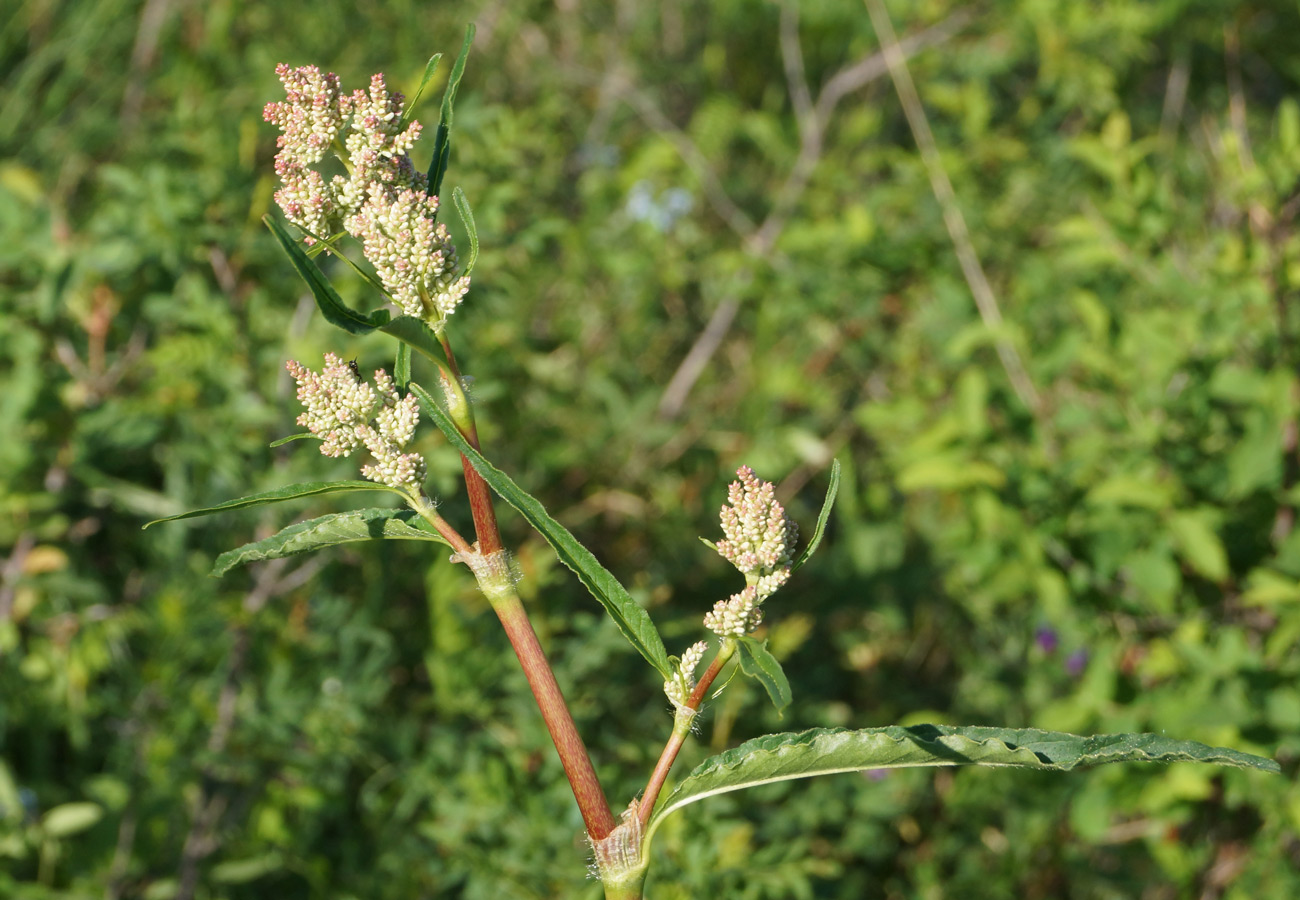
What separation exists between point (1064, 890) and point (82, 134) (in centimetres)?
358

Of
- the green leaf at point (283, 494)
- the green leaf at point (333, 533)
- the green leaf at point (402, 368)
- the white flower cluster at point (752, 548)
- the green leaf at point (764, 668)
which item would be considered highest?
the green leaf at point (402, 368)

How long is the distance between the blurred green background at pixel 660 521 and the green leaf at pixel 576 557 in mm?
959

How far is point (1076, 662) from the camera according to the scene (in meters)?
2.62

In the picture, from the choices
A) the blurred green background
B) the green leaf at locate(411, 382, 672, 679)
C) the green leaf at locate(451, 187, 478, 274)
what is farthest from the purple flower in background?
the green leaf at locate(451, 187, 478, 274)

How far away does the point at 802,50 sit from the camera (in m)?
4.29

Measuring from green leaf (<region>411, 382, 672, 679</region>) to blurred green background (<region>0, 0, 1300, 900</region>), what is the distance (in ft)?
3.15

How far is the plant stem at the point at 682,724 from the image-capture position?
2.71 feet

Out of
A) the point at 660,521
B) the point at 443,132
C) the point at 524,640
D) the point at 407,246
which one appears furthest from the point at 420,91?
the point at 660,521

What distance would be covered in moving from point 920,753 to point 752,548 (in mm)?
188

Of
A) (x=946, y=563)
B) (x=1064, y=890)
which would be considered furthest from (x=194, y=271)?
(x=1064, y=890)

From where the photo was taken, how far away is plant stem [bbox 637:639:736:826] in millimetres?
827

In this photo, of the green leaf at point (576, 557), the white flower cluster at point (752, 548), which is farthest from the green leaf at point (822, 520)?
the green leaf at point (576, 557)

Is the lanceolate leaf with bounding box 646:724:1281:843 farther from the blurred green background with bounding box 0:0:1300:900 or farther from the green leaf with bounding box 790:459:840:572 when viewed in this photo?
the blurred green background with bounding box 0:0:1300:900

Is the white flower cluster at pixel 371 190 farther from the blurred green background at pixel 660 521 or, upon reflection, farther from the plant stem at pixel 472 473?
the blurred green background at pixel 660 521
